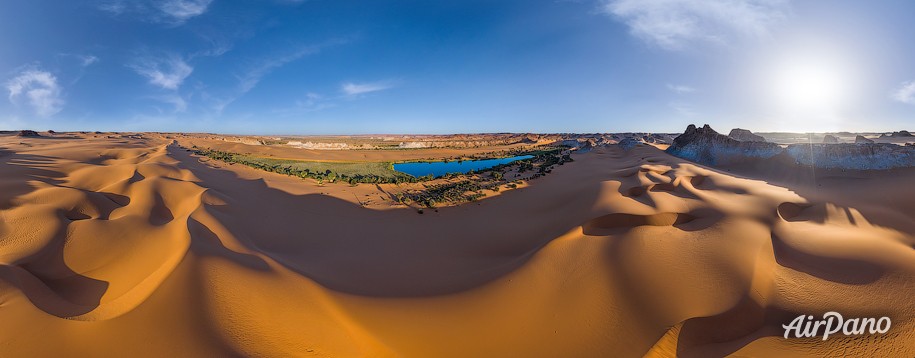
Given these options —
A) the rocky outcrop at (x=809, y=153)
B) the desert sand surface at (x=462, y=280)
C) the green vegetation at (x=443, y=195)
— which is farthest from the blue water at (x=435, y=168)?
A: the desert sand surface at (x=462, y=280)

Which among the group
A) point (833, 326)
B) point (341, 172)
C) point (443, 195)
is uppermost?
point (833, 326)

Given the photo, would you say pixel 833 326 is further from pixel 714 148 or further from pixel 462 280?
pixel 714 148

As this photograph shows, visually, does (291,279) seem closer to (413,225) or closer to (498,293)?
(498,293)

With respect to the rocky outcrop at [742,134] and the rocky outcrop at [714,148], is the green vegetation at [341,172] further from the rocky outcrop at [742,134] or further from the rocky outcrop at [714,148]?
the rocky outcrop at [742,134]

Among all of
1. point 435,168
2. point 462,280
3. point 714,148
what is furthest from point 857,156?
point 435,168

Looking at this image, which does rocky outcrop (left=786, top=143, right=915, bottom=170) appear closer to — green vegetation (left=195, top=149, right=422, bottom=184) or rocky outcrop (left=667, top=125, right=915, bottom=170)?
rocky outcrop (left=667, top=125, right=915, bottom=170)

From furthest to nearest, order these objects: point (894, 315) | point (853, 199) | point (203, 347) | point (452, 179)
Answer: point (452, 179), point (853, 199), point (894, 315), point (203, 347)

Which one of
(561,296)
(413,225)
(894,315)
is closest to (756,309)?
(894,315)
